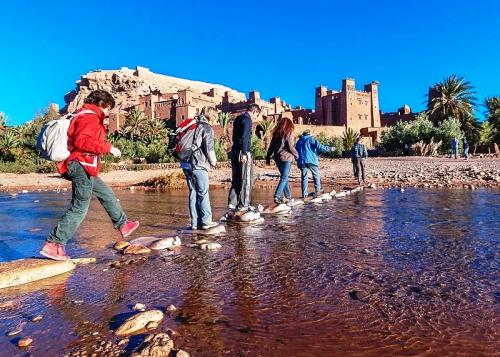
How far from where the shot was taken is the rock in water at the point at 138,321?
7.04ft

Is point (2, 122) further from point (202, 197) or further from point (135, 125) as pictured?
point (202, 197)

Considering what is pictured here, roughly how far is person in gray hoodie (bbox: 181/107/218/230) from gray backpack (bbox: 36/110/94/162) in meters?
1.74

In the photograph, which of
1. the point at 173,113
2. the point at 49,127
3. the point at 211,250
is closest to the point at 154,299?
the point at 211,250

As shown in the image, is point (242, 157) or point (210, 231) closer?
point (210, 231)

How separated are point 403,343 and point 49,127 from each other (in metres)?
3.26

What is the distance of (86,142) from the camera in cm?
362

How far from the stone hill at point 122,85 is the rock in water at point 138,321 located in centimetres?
6618

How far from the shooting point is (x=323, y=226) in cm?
546

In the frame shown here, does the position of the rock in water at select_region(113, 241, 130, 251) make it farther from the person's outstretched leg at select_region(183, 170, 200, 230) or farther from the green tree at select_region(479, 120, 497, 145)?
the green tree at select_region(479, 120, 497, 145)

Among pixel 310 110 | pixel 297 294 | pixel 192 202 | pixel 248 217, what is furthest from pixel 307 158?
pixel 310 110

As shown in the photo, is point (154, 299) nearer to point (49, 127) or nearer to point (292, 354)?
point (292, 354)

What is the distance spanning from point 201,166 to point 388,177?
39.4ft

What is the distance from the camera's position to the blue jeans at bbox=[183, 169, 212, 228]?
17.1 ft

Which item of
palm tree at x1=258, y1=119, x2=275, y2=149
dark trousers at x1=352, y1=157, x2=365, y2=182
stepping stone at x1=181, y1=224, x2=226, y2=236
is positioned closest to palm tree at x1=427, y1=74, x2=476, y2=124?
palm tree at x1=258, y1=119, x2=275, y2=149
